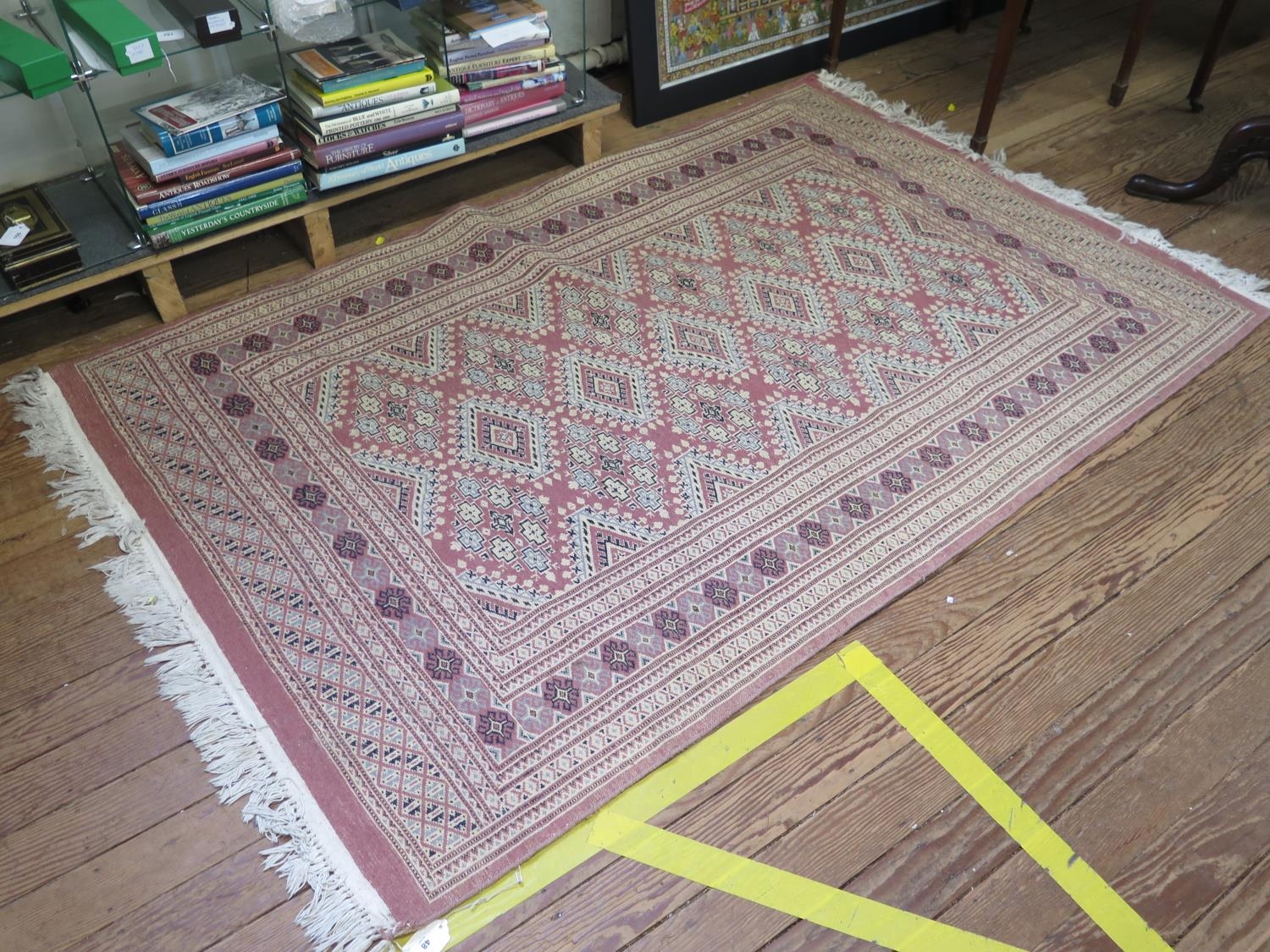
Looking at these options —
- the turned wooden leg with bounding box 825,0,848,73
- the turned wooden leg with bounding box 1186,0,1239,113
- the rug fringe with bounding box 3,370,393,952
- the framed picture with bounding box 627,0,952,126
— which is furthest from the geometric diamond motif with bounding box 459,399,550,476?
the turned wooden leg with bounding box 1186,0,1239,113

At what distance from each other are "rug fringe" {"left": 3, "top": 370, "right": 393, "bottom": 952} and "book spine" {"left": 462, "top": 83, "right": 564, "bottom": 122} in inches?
44.6

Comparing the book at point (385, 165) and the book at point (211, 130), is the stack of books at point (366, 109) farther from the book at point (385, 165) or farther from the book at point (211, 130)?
the book at point (211, 130)

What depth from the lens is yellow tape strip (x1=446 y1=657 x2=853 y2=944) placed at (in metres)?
1.47

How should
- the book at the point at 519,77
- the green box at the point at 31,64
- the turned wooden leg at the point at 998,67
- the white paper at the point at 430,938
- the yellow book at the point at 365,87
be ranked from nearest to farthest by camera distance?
the white paper at the point at 430,938 < the green box at the point at 31,64 < the yellow book at the point at 365,87 < the book at the point at 519,77 < the turned wooden leg at the point at 998,67

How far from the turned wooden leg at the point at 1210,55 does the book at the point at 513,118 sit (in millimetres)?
1856

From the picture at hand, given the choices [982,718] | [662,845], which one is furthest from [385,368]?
[982,718]

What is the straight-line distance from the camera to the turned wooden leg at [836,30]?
3.08 m

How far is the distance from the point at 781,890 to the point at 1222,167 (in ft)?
7.24

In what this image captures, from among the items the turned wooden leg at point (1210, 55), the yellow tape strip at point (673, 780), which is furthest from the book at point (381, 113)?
the turned wooden leg at point (1210, 55)

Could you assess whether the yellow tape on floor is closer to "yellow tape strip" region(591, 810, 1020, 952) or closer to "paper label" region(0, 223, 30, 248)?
"yellow tape strip" region(591, 810, 1020, 952)

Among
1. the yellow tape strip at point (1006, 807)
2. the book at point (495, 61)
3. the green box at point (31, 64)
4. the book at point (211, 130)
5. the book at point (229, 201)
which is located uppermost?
the green box at point (31, 64)

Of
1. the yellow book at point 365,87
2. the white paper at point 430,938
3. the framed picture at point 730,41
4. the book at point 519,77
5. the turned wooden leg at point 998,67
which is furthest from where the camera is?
the framed picture at point 730,41

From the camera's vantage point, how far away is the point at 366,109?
2.32m

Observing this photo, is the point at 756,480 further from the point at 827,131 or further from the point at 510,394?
the point at 827,131
